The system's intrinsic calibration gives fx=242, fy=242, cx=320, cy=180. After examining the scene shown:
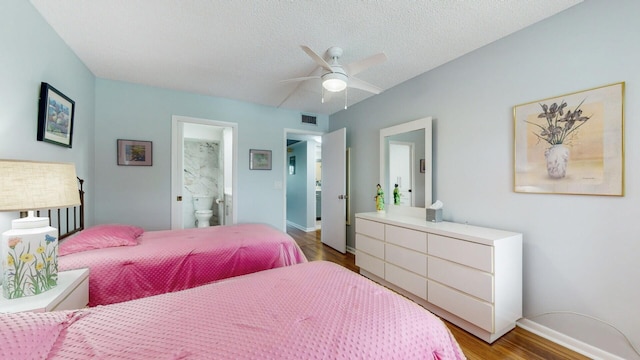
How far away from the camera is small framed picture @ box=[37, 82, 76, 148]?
1.73 m

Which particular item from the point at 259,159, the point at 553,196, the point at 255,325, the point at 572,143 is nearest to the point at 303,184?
the point at 259,159

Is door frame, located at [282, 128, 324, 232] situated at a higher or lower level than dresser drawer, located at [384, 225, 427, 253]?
higher

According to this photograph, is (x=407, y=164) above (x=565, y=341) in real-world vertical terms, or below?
above

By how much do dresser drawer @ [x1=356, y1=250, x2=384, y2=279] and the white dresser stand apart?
0.29ft

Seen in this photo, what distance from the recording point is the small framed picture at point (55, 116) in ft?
5.67

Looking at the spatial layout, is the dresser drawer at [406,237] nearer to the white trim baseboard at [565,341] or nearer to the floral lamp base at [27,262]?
the white trim baseboard at [565,341]

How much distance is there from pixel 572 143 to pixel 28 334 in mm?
2937

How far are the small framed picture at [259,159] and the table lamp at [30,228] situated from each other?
8.18ft

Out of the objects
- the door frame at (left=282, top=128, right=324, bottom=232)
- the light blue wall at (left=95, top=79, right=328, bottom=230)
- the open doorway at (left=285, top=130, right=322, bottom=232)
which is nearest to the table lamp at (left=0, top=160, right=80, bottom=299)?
the light blue wall at (left=95, top=79, right=328, bottom=230)

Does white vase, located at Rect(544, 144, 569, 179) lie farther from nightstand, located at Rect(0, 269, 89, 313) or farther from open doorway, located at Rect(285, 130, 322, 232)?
open doorway, located at Rect(285, 130, 322, 232)

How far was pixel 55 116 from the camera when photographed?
1907mm

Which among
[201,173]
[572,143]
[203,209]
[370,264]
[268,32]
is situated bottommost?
[370,264]

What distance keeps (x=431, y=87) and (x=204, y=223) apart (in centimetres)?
467

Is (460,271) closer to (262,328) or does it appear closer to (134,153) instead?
(262,328)
